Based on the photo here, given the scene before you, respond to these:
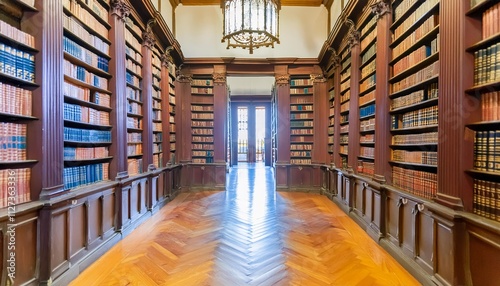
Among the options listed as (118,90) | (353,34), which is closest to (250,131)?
(353,34)

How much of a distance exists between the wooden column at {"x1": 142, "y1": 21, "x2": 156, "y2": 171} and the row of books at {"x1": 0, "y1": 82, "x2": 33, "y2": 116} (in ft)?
7.13

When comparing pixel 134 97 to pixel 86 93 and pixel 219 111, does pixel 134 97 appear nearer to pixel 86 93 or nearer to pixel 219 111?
pixel 86 93

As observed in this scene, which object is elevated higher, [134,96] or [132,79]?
[132,79]

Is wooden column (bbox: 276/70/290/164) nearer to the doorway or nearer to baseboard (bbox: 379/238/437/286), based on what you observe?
baseboard (bbox: 379/238/437/286)

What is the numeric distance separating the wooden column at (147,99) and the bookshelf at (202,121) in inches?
85.7

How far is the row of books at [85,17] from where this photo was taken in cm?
248

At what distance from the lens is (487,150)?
1.72 metres

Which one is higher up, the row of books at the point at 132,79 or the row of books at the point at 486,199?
the row of books at the point at 132,79

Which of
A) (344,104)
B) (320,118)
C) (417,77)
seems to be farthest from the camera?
(320,118)

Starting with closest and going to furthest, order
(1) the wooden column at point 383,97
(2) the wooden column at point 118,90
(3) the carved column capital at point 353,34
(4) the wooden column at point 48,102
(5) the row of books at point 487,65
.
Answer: (5) the row of books at point 487,65, (4) the wooden column at point 48,102, (1) the wooden column at point 383,97, (2) the wooden column at point 118,90, (3) the carved column capital at point 353,34

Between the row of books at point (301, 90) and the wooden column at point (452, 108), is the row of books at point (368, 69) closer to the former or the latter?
the wooden column at point (452, 108)

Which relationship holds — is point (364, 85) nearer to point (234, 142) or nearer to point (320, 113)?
point (320, 113)

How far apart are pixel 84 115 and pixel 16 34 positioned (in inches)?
38.6

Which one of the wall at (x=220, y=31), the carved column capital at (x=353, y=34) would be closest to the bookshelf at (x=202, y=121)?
the wall at (x=220, y=31)
